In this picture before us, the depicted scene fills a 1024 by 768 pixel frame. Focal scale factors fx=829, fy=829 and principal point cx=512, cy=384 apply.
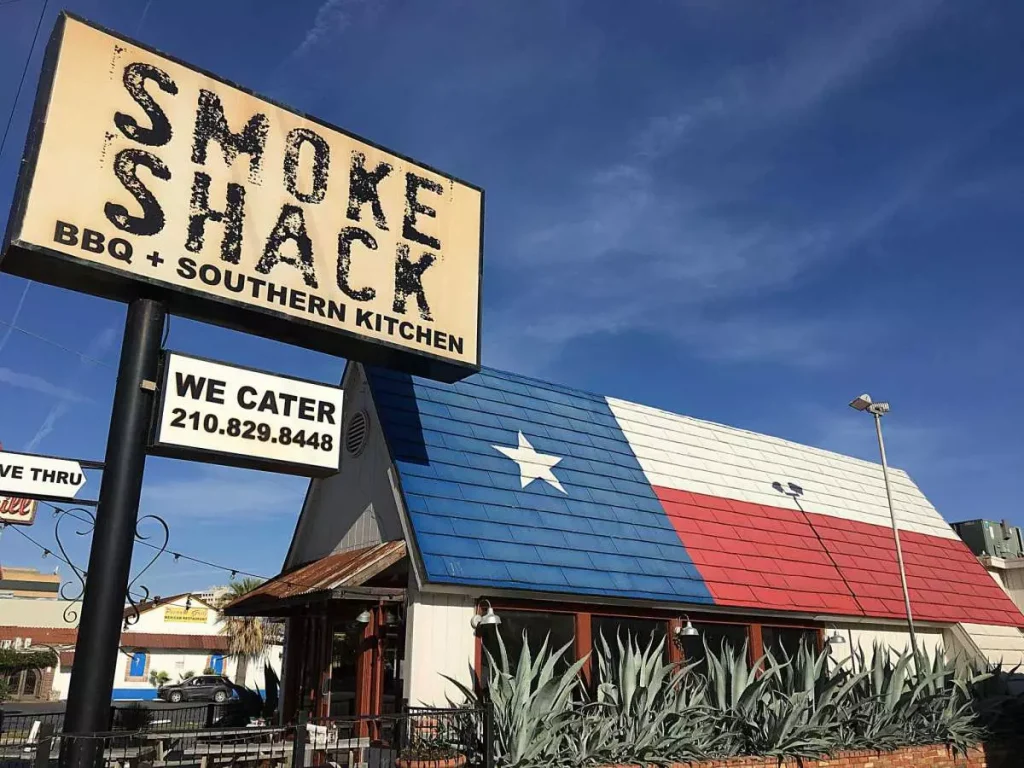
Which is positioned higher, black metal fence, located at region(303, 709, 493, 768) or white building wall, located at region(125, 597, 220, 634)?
white building wall, located at region(125, 597, 220, 634)

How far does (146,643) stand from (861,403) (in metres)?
43.6

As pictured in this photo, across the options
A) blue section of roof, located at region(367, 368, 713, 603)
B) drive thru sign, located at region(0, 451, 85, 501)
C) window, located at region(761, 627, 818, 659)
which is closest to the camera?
drive thru sign, located at region(0, 451, 85, 501)

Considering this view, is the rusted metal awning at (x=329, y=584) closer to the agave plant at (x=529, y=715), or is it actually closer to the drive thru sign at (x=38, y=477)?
the agave plant at (x=529, y=715)

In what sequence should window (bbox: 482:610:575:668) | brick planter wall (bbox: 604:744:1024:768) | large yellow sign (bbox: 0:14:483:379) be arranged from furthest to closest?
1. window (bbox: 482:610:575:668)
2. brick planter wall (bbox: 604:744:1024:768)
3. large yellow sign (bbox: 0:14:483:379)

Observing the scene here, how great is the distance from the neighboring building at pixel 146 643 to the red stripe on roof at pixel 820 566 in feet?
110

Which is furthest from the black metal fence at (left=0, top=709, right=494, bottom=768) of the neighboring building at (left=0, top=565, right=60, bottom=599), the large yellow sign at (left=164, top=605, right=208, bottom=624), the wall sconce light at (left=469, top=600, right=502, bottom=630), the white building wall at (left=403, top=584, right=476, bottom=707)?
the neighboring building at (left=0, top=565, right=60, bottom=599)

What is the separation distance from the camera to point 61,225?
317 inches

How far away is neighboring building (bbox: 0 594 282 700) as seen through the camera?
46.1 m

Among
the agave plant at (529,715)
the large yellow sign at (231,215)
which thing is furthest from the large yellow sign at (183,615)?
the large yellow sign at (231,215)

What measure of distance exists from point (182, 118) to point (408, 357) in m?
3.83

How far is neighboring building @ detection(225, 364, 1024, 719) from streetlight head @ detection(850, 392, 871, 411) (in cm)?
280

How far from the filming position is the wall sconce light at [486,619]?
12516 mm

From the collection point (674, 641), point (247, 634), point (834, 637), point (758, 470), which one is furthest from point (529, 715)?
point (247, 634)

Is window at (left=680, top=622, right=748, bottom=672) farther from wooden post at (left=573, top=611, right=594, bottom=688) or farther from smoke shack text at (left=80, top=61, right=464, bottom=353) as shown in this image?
smoke shack text at (left=80, top=61, right=464, bottom=353)
